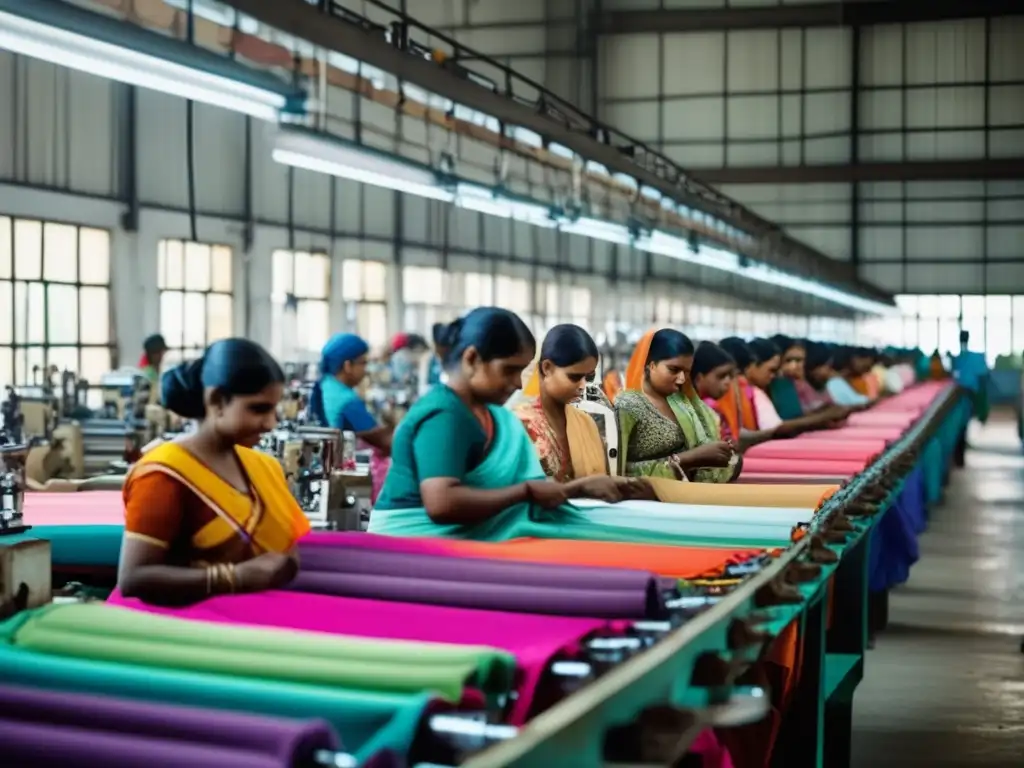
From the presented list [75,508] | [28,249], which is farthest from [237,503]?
[28,249]

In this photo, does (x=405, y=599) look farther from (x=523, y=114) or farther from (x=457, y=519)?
(x=523, y=114)

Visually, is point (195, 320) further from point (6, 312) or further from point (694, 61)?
point (694, 61)

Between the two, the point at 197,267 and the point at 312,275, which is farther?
the point at 312,275

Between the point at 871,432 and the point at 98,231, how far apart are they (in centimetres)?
685

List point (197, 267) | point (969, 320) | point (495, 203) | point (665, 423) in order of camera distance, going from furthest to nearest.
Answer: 1. point (969, 320)
2. point (197, 267)
3. point (495, 203)
4. point (665, 423)

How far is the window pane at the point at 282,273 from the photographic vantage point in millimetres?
14453

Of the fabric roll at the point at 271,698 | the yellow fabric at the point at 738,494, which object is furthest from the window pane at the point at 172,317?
the fabric roll at the point at 271,698

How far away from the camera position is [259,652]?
6.14 ft

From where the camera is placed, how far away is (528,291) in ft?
69.5

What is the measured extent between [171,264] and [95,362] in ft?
4.46

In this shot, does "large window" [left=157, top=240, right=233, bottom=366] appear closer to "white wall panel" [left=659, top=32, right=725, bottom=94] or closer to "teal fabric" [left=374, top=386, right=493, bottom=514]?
"teal fabric" [left=374, top=386, right=493, bottom=514]

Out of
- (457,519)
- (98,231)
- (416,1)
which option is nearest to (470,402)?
(457,519)

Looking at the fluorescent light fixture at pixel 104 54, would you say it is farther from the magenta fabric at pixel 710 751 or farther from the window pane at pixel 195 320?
the window pane at pixel 195 320

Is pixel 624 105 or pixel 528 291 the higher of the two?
pixel 624 105
